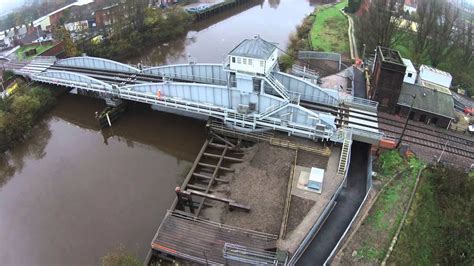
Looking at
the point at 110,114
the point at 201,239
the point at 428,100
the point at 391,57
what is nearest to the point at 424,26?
the point at 391,57

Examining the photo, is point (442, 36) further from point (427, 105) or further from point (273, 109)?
point (273, 109)

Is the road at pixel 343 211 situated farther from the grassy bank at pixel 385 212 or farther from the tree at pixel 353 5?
the tree at pixel 353 5

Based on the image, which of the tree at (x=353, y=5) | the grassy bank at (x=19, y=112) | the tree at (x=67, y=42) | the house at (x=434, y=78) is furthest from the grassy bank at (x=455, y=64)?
the tree at (x=67, y=42)

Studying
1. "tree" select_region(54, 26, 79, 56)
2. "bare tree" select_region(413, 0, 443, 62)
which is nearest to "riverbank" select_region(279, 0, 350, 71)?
"bare tree" select_region(413, 0, 443, 62)

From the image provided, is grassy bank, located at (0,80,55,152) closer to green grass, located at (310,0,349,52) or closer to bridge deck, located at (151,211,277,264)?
bridge deck, located at (151,211,277,264)

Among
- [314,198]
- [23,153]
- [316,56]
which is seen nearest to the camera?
[314,198]

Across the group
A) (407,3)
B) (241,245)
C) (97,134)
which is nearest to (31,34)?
(97,134)
